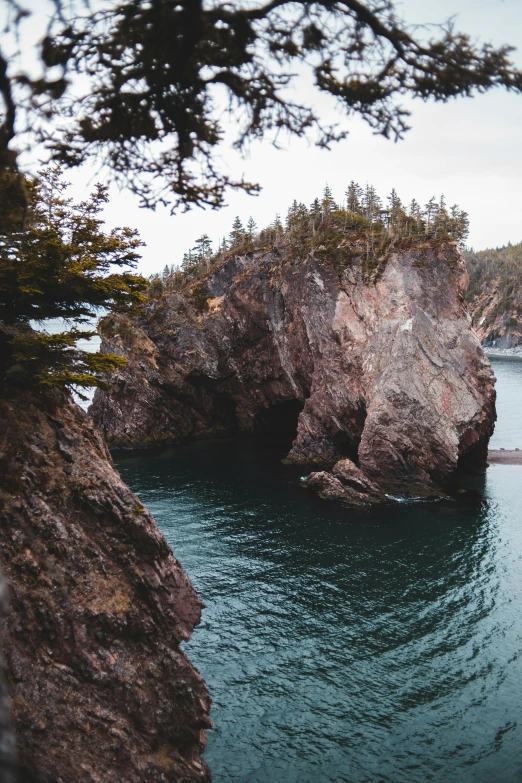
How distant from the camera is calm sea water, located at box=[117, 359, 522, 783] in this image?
21.8 metres

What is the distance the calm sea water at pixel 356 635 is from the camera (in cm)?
2175

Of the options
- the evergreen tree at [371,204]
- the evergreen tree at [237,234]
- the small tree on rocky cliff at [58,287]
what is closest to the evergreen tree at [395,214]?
the evergreen tree at [371,204]

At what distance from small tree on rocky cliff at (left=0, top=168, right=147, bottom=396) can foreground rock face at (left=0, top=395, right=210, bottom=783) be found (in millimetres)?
2080

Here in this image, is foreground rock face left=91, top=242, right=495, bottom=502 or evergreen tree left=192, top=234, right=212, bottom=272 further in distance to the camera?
evergreen tree left=192, top=234, right=212, bottom=272

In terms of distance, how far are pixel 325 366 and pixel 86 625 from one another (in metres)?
49.9

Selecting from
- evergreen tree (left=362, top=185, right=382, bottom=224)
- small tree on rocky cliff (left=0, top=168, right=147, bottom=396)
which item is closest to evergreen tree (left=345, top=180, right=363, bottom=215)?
evergreen tree (left=362, top=185, right=382, bottom=224)

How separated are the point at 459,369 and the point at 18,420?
47.4m

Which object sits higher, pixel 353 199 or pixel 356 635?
pixel 353 199

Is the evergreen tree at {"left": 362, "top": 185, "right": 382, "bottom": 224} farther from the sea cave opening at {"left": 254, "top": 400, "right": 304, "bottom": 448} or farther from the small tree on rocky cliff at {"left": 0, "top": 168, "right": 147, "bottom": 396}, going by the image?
the small tree on rocky cliff at {"left": 0, "top": 168, "right": 147, "bottom": 396}

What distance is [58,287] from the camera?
67.7 ft

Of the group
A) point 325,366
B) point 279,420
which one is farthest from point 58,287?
point 279,420

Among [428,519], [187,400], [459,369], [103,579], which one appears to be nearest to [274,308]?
[187,400]

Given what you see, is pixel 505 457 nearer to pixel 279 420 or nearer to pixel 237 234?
pixel 279 420

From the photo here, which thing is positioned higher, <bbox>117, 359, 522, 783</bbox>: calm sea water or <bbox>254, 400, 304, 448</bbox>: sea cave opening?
<bbox>254, 400, 304, 448</bbox>: sea cave opening
